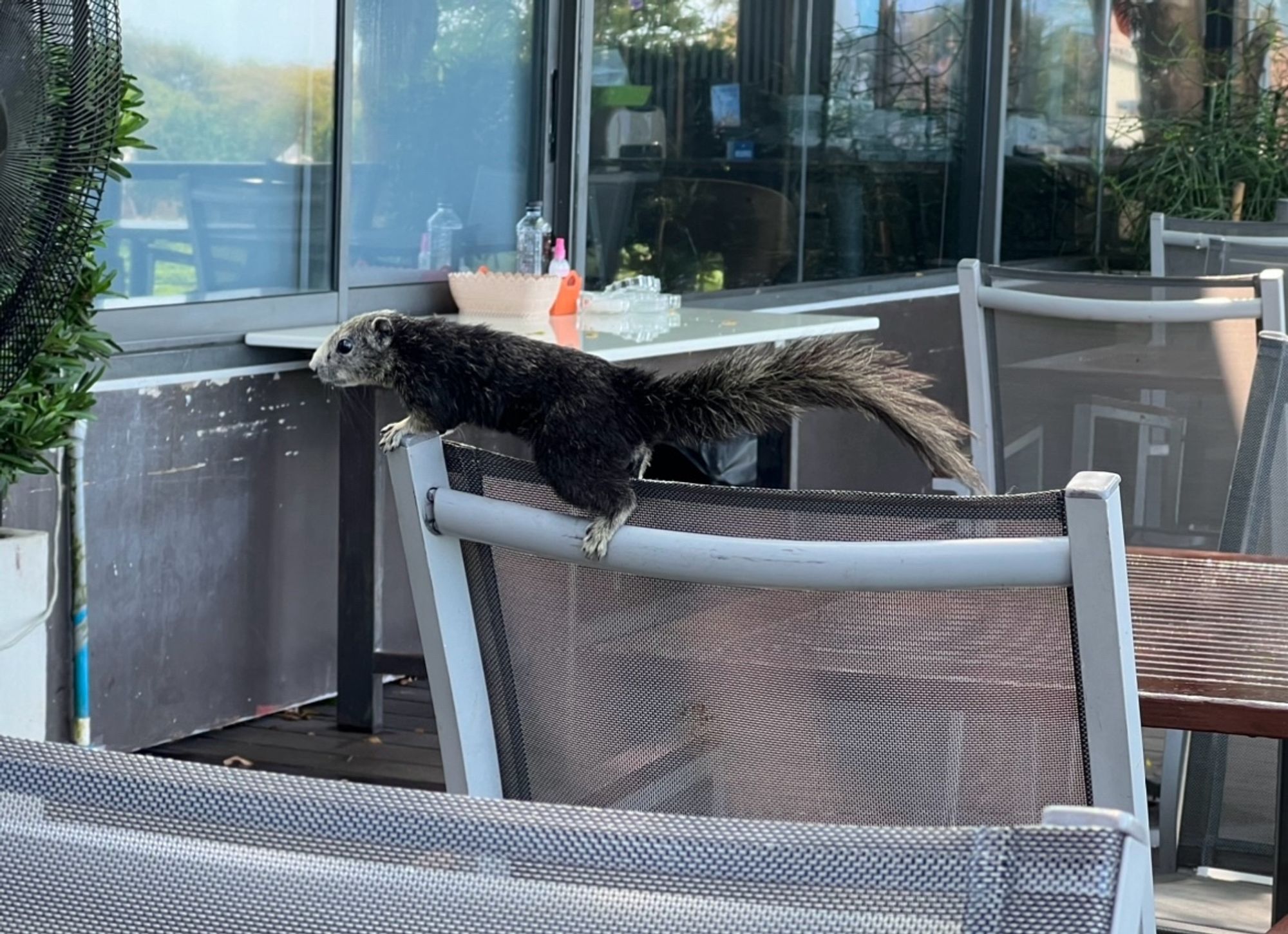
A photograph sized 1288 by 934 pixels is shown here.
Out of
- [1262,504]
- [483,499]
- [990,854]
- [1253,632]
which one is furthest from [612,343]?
[990,854]

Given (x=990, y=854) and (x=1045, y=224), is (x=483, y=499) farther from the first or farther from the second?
(x=1045, y=224)

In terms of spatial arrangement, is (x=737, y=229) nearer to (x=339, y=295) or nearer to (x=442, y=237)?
(x=442, y=237)

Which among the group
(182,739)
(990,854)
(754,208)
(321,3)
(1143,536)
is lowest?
(182,739)

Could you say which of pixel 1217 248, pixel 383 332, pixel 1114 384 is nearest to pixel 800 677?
pixel 383 332

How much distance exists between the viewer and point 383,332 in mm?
1803

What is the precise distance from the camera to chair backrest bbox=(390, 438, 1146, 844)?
0.99 m

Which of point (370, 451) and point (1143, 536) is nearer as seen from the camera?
point (1143, 536)

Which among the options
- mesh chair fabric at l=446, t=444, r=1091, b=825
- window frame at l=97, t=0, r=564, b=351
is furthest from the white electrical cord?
mesh chair fabric at l=446, t=444, r=1091, b=825

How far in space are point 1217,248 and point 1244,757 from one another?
2409 millimetres

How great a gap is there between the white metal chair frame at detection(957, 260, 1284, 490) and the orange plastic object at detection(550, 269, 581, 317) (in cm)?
153

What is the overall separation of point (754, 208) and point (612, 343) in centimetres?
186

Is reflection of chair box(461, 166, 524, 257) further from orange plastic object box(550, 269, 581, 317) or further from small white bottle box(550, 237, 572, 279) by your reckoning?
orange plastic object box(550, 269, 581, 317)

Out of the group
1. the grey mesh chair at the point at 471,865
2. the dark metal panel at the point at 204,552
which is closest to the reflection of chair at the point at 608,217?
the dark metal panel at the point at 204,552

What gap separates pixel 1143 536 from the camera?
2697 millimetres
